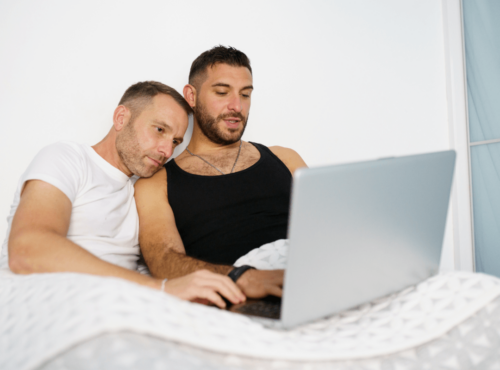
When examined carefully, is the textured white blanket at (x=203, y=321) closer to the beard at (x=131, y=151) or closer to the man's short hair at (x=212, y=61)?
the beard at (x=131, y=151)

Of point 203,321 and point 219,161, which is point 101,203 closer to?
point 219,161

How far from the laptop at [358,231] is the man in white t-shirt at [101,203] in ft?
0.93

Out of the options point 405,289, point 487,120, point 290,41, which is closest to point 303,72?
point 290,41

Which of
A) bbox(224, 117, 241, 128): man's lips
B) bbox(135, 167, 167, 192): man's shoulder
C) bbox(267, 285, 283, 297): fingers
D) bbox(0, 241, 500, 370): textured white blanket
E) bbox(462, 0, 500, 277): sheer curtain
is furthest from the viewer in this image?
bbox(462, 0, 500, 277): sheer curtain

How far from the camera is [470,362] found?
2.29 feet

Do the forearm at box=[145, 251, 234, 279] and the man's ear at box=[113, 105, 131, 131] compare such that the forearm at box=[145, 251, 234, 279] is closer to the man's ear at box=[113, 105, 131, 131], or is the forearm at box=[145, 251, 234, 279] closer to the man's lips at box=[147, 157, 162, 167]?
the man's lips at box=[147, 157, 162, 167]

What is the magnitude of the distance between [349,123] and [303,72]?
437mm

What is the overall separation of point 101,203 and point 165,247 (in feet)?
0.93

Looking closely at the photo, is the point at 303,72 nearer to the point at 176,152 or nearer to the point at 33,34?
the point at 176,152

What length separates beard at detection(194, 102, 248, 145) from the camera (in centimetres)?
184

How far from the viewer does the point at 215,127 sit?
1.85 m

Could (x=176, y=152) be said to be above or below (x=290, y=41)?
below

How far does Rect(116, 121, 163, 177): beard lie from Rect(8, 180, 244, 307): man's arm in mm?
427

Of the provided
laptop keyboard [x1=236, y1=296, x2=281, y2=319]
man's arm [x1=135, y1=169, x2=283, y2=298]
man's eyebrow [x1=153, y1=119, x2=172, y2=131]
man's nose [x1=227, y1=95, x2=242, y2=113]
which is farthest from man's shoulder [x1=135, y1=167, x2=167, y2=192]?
laptop keyboard [x1=236, y1=296, x2=281, y2=319]
